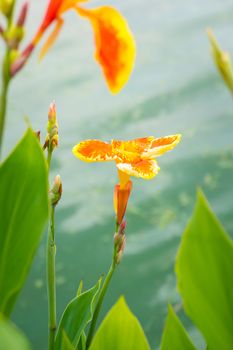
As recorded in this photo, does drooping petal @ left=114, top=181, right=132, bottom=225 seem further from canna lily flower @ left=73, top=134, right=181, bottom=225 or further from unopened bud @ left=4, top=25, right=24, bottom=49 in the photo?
Answer: unopened bud @ left=4, top=25, right=24, bottom=49

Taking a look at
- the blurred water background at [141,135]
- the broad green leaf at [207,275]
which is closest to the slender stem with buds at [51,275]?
the broad green leaf at [207,275]

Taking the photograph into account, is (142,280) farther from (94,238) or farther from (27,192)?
(27,192)

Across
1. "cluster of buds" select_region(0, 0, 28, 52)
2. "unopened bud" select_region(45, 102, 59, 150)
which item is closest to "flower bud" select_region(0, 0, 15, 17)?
"cluster of buds" select_region(0, 0, 28, 52)

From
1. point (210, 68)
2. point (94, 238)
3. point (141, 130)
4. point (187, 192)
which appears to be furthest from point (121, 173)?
point (210, 68)

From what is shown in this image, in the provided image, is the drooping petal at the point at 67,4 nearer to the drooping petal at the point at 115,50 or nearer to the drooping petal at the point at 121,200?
the drooping petal at the point at 115,50

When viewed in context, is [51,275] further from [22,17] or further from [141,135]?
[141,135]
